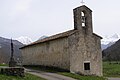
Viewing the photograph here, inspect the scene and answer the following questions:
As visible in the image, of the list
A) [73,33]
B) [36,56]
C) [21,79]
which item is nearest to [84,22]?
[73,33]

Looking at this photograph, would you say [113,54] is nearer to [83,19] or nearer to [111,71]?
[111,71]

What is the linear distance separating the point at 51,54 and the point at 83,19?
6219 millimetres

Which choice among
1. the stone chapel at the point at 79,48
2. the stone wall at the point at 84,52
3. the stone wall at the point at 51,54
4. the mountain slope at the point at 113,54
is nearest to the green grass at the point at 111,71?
the stone wall at the point at 84,52

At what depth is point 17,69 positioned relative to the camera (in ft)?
75.0

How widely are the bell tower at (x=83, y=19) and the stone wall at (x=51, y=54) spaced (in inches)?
92.7

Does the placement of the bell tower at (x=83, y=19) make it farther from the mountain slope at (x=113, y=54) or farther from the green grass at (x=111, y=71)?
the mountain slope at (x=113, y=54)

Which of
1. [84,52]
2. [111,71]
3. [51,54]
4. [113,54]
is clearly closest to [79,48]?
[84,52]

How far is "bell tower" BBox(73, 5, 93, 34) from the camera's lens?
33219mm

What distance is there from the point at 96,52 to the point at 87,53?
1.37 meters

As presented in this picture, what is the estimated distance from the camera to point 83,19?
111 feet

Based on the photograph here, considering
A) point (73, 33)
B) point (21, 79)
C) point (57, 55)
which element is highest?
point (73, 33)

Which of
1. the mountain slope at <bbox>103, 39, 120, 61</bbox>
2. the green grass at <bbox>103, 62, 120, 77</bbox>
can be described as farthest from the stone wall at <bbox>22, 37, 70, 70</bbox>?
the mountain slope at <bbox>103, 39, 120, 61</bbox>

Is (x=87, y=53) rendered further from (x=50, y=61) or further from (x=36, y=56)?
(x=36, y=56)

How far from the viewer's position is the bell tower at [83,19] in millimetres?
33219
